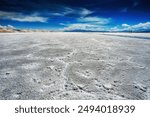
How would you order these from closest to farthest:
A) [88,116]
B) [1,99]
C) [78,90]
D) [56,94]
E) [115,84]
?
[88,116] → [1,99] → [56,94] → [78,90] → [115,84]

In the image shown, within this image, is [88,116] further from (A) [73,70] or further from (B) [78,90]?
(A) [73,70]

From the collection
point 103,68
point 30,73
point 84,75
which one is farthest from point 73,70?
point 30,73

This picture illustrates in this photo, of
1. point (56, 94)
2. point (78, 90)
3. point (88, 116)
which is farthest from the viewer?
point (78, 90)

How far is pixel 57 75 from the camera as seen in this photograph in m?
2.20

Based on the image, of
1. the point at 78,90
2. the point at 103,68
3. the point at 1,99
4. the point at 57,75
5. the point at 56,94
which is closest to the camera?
the point at 1,99

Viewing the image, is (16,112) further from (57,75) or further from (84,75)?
(84,75)

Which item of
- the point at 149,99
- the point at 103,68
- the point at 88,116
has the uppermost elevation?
the point at 103,68

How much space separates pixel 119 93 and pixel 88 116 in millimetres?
613

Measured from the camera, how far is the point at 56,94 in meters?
1.58

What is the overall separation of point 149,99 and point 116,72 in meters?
0.93

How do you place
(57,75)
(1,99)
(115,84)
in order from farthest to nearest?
(57,75), (115,84), (1,99)

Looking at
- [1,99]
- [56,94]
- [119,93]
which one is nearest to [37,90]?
[56,94]

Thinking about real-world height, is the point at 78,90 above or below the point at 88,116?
above

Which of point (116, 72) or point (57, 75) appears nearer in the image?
point (57, 75)
